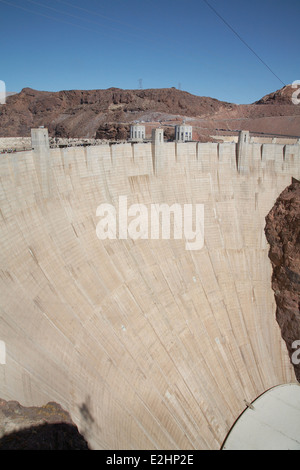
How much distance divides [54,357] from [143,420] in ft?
15.2

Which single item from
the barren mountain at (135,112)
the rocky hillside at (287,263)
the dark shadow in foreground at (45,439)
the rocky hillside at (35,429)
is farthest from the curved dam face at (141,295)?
the barren mountain at (135,112)

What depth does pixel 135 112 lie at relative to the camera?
44719mm

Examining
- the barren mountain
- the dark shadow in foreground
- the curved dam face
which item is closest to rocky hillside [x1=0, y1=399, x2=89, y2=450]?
the dark shadow in foreground

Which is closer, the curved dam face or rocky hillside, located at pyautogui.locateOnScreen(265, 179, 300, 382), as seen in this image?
the curved dam face

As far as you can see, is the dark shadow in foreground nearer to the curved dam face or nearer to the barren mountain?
the curved dam face

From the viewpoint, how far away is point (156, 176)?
18266mm

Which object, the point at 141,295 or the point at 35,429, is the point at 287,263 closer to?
the point at 141,295

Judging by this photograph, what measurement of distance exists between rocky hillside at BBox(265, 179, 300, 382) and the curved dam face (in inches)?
20.5

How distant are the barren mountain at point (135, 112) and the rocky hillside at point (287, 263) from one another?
19797 mm

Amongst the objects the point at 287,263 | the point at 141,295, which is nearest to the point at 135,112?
the point at 287,263

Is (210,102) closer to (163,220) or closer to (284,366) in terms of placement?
(163,220)

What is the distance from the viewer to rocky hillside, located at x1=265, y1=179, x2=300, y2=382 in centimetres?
1800

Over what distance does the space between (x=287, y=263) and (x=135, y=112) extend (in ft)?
111
